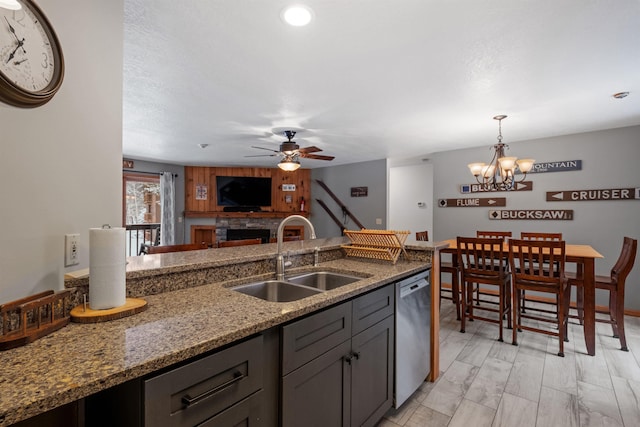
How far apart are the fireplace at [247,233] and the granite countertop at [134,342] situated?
19.1ft

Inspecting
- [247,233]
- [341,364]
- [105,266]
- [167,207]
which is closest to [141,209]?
[167,207]

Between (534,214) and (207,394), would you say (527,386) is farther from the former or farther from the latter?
(534,214)

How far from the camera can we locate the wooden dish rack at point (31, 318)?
863 millimetres

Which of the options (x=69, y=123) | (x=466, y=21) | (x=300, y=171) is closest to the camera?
(x=69, y=123)

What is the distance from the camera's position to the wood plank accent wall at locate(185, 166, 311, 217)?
277 inches

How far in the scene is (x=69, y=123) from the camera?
1.16 meters

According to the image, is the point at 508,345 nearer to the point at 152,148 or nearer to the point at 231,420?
the point at 231,420

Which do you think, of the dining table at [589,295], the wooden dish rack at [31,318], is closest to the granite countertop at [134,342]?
the wooden dish rack at [31,318]

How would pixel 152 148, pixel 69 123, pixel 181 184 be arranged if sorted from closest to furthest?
pixel 69 123
pixel 152 148
pixel 181 184

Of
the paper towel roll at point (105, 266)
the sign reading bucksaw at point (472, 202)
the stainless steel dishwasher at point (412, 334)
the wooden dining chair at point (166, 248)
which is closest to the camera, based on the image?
the paper towel roll at point (105, 266)

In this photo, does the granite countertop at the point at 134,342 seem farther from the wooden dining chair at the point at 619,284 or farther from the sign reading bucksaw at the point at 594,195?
the sign reading bucksaw at the point at 594,195

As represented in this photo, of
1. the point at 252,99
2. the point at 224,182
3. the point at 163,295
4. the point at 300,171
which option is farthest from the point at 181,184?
the point at 163,295

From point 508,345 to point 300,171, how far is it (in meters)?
5.58

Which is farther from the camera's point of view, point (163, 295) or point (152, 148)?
point (152, 148)
